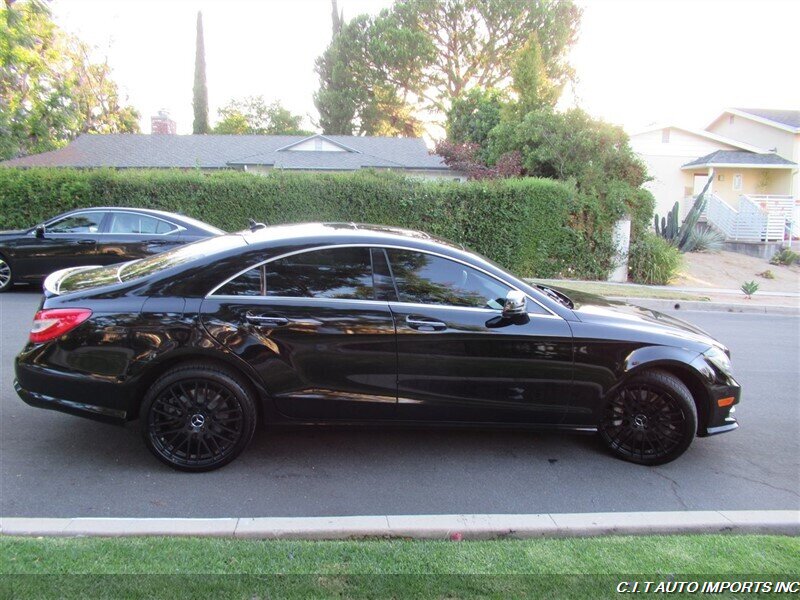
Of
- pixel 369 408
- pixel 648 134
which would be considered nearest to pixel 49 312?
pixel 369 408

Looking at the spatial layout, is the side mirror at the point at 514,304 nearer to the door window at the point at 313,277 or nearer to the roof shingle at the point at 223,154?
the door window at the point at 313,277

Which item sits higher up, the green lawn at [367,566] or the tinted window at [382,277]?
the tinted window at [382,277]

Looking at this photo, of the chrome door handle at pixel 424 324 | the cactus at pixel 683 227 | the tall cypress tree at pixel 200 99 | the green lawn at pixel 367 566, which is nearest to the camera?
the green lawn at pixel 367 566

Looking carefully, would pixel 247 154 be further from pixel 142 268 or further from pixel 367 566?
pixel 367 566

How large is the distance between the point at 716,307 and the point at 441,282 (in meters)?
10.7

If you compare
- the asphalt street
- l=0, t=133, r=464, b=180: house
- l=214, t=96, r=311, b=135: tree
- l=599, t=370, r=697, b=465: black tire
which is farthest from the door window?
l=214, t=96, r=311, b=135: tree

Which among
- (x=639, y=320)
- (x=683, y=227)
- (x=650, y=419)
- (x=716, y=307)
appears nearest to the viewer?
(x=650, y=419)

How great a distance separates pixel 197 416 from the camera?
3824 millimetres

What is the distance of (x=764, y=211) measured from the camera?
23.0m

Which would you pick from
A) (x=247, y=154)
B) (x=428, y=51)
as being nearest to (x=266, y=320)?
(x=247, y=154)

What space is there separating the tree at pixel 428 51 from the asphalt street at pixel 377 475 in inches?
1243

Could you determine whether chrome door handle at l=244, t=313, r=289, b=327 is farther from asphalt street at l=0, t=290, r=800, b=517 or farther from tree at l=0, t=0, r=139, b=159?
tree at l=0, t=0, r=139, b=159

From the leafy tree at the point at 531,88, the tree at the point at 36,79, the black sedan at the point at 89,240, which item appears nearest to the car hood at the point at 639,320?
the black sedan at the point at 89,240

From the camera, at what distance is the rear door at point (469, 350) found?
154 inches
